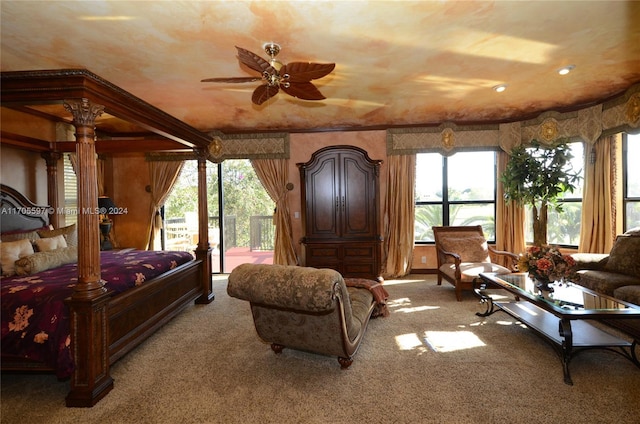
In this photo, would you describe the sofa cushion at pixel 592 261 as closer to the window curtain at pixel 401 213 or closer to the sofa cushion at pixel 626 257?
the sofa cushion at pixel 626 257

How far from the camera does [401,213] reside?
19.3 feet

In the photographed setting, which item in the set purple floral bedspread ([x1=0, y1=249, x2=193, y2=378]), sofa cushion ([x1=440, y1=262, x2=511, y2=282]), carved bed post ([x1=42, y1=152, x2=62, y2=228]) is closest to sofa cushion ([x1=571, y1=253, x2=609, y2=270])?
sofa cushion ([x1=440, y1=262, x2=511, y2=282])

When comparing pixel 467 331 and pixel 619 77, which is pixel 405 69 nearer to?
pixel 619 77

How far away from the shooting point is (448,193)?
618cm

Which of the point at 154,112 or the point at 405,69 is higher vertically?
the point at 405,69

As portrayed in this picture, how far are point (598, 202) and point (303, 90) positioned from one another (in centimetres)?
471

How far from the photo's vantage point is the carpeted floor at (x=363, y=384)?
6.88 feet

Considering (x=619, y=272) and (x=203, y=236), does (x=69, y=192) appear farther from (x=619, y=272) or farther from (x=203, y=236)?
(x=619, y=272)

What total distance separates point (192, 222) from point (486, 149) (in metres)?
5.83

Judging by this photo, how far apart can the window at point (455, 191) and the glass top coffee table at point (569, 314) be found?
2727 millimetres

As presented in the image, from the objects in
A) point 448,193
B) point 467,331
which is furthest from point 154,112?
point 448,193

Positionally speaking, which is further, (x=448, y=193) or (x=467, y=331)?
(x=448, y=193)

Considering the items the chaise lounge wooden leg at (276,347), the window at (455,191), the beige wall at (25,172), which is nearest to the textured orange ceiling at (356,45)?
the beige wall at (25,172)

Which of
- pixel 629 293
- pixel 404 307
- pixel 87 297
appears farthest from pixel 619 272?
pixel 87 297
